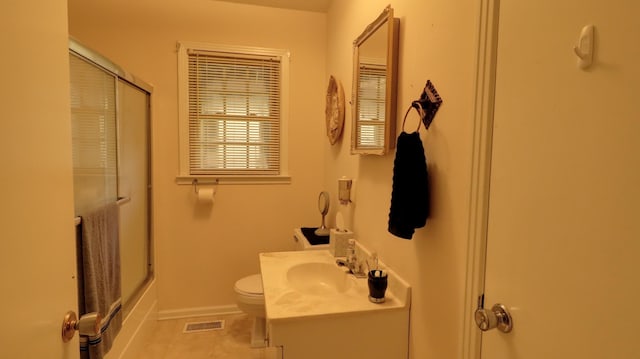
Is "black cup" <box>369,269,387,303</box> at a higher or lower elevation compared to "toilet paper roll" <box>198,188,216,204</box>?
lower

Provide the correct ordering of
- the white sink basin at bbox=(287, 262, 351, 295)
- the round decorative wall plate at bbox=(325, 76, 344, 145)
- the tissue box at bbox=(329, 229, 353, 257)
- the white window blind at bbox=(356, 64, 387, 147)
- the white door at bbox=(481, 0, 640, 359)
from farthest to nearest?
the round decorative wall plate at bbox=(325, 76, 344, 145), the tissue box at bbox=(329, 229, 353, 257), the white sink basin at bbox=(287, 262, 351, 295), the white window blind at bbox=(356, 64, 387, 147), the white door at bbox=(481, 0, 640, 359)

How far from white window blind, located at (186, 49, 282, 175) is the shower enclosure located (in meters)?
0.39

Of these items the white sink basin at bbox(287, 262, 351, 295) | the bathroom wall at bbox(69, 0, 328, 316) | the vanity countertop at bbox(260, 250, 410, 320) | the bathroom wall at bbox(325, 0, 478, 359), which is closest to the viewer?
the bathroom wall at bbox(325, 0, 478, 359)

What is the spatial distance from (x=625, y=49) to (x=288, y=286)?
1431mm

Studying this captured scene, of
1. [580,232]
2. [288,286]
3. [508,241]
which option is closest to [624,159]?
[580,232]

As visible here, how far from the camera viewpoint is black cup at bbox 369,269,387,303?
1.42m

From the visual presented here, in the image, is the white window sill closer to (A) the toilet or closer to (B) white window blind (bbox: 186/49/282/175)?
(B) white window blind (bbox: 186/49/282/175)

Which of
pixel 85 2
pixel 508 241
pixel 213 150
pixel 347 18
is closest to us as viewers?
pixel 508 241

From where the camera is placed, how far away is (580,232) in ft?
2.20

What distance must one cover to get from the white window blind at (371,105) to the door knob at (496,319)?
91cm

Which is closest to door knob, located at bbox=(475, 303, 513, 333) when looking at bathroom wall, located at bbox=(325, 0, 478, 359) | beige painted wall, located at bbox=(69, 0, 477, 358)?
bathroom wall, located at bbox=(325, 0, 478, 359)

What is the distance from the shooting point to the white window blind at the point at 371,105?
1635mm

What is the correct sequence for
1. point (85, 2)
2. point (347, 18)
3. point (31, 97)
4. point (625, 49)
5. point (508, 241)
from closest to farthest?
point (625, 49)
point (31, 97)
point (508, 241)
point (347, 18)
point (85, 2)

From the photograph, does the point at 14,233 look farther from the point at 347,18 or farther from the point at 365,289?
the point at 347,18
